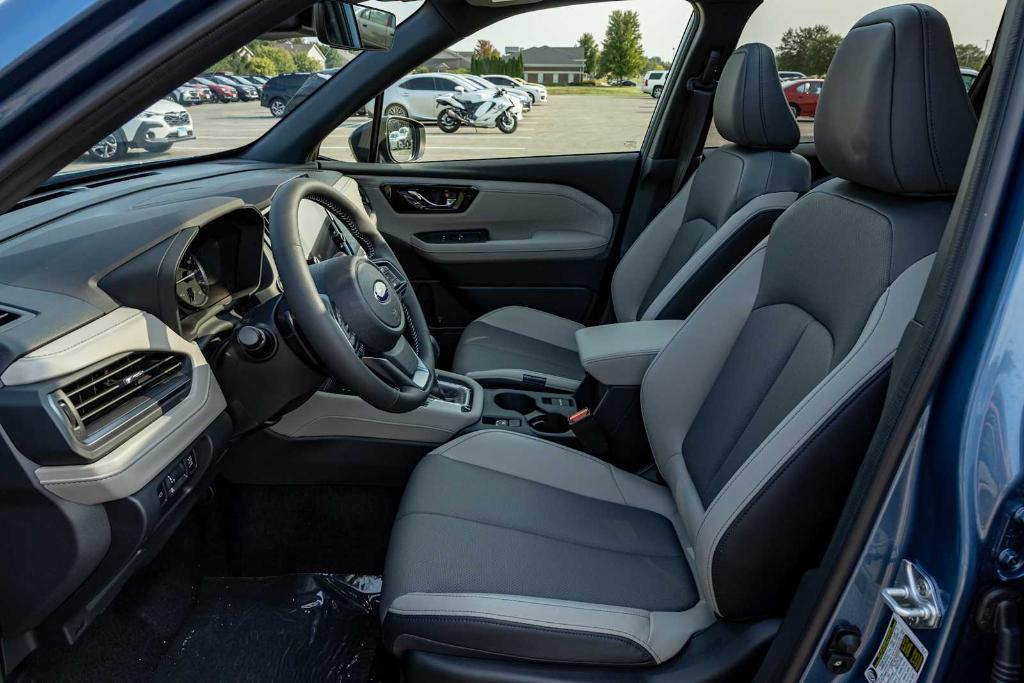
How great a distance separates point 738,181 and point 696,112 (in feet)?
2.46

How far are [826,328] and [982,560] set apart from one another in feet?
1.85

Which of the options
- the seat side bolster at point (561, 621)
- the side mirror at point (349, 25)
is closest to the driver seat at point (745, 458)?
the seat side bolster at point (561, 621)

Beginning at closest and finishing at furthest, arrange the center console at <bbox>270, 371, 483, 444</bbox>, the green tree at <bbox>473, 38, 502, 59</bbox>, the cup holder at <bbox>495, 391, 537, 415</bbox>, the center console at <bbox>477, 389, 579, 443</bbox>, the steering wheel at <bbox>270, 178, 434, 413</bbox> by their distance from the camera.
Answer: the steering wheel at <bbox>270, 178, 434, 413</bbox>
the center console at <bbox>270, 371, 483, 444</bbox>
the center console at <bbox>477, 389, 579, 443</bbox>
the cup holder at <bbox>495, 391, 537, 415</bbox>
the green tree at <bbox>473, 38, 502, 59</bbox>

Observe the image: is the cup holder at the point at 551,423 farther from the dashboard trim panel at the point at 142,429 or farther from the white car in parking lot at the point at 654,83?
the white car in parking lot at the point at 654,83

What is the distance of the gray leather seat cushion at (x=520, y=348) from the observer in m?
2.39

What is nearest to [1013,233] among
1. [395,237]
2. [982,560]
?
[982,560]

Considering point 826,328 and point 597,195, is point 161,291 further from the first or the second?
point 597,195

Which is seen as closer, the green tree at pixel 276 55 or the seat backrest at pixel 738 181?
the green tree at pixel 276 55

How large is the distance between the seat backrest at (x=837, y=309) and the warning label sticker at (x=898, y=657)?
28 cm

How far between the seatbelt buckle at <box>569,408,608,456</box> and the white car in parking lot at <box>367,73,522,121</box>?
1.44 m

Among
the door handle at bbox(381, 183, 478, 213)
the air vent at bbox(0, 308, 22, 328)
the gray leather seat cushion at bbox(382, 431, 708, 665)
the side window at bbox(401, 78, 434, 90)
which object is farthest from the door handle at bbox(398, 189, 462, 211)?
the air vent at bbox(0, 308, 22, 328)

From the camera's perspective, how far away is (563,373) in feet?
8.14

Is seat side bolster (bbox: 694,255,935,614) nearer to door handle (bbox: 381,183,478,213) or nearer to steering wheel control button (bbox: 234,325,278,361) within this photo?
steering wheel control button (bbox: 234,325,278,361)

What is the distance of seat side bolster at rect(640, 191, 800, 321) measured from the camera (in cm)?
214
